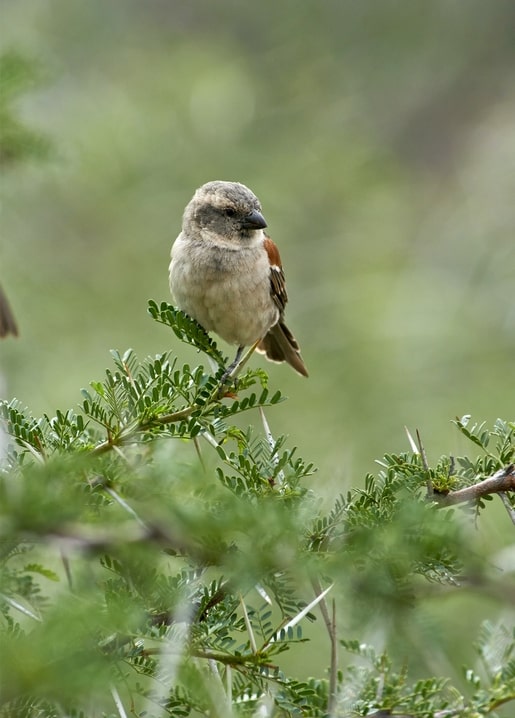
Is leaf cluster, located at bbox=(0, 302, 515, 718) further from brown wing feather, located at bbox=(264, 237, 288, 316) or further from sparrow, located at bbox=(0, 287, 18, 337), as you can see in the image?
sparrow, located at bbox=(0, 287, 18, 337)

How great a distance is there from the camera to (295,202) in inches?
480

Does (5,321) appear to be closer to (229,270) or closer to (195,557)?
(229,270)

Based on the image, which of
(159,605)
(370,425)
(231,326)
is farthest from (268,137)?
(159,605)

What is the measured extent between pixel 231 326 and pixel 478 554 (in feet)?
10.5

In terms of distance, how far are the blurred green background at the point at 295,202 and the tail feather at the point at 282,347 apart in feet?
4.93

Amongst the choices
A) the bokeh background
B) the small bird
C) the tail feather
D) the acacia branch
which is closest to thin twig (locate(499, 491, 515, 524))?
the acacia branch

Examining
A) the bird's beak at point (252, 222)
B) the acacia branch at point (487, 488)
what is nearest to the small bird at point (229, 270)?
the bird's beak at point (252, 222)

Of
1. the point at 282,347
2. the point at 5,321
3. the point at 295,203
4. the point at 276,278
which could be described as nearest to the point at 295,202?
the point at 295,203

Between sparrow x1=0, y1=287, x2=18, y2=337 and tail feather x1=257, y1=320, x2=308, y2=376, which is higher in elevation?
sparrow x1=0, y1=287, x2=18, y2=337

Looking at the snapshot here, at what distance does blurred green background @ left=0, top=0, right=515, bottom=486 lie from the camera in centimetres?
946

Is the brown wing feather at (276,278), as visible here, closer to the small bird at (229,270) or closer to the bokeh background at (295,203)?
the small bird at (229,270)

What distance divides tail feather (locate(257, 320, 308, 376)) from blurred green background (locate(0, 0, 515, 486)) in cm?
150

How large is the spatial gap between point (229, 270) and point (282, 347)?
809mm

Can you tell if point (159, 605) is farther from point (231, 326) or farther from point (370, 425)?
point (370, 425)
